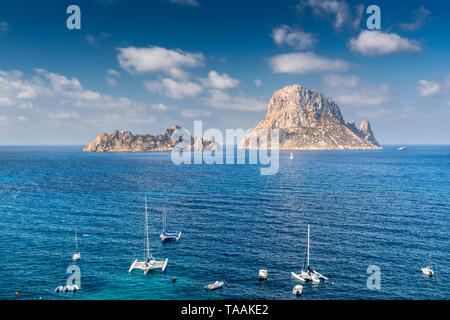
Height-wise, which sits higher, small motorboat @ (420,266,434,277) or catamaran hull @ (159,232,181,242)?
catamaran hull @ (159,232,181,242)

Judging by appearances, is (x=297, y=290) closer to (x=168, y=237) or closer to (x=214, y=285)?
(x=214, y=285)

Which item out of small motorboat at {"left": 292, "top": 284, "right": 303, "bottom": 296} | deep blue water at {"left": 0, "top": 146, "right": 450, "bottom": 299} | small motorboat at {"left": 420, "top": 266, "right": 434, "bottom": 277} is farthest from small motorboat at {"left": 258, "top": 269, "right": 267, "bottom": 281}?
small motorboat at {"left": 420, "top": 266, "right": 434, "bottom": 277}

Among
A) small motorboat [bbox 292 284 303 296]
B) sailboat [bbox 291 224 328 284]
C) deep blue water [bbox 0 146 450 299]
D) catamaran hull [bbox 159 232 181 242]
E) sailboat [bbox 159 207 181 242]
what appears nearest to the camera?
small motorboat [bbox 292 284 303 296]

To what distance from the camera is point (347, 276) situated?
5419 cm

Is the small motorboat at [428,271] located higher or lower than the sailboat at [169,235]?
lower

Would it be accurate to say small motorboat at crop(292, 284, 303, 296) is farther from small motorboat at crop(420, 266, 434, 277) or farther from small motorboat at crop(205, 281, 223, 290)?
small motorboat at crop(420, 266, 434, 277)

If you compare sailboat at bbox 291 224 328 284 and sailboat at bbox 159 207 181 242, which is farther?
sailboat at bbox 159 207 181 242

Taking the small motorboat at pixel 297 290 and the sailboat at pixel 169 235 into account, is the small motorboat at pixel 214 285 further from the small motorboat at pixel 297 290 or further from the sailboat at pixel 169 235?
the sailboat at pixel 169 235

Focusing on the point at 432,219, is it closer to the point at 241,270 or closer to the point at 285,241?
the point at 285,241

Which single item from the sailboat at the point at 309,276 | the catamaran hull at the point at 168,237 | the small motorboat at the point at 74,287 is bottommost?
the small motorboat at the point at 74,287

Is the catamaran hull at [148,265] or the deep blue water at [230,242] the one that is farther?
the catamaran hull at [148,265]
